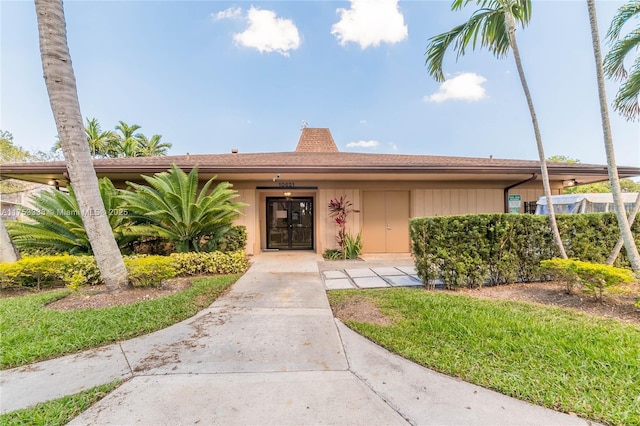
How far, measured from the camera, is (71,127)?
3.93 metres

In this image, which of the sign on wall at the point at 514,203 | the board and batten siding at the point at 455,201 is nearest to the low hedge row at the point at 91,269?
the board and batten siding at the point at 455,201

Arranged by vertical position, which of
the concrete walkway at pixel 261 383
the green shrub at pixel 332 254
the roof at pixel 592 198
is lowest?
the concrete walkway at pixel 261 383

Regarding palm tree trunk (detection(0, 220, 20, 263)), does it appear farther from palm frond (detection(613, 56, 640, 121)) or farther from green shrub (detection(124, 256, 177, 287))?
palm frond (detection(613, 56, 640, 121))

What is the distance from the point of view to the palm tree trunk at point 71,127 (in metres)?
3.78

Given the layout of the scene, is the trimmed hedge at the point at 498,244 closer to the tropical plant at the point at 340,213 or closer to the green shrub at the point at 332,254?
the green shrub at the point at 332,254

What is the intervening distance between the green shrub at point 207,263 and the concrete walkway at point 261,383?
281cm

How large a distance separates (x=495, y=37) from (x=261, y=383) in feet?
23.9

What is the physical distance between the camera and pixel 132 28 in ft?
26.9

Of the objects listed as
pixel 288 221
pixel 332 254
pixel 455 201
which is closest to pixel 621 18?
pixel 455 201

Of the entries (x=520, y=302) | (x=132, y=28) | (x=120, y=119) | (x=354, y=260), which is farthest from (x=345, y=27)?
(x=120, y=119)

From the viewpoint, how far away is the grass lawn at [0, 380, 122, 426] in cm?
176

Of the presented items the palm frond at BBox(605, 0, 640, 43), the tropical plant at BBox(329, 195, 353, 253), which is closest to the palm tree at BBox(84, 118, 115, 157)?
the tropical plant at BBox(329, 195, 353, 253)

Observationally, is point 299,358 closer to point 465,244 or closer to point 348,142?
point 465,244

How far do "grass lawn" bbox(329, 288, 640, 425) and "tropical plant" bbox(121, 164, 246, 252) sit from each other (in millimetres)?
4158
